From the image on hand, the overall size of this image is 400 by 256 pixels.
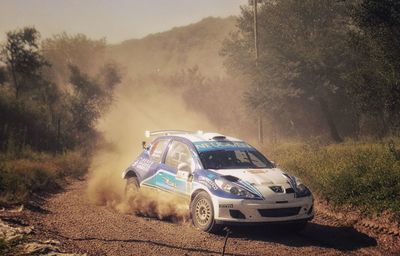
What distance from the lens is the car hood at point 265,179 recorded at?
7922 millimetres

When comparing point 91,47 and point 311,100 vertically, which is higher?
point 91,47

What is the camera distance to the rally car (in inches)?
310

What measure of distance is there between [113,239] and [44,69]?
176 feet

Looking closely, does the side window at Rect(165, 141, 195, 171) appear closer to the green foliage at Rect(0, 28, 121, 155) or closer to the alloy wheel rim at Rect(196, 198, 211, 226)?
the alloy wheel rim at Rect(196, 198, 211, 226)

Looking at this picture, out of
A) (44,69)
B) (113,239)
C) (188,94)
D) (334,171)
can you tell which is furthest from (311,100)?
Answer: (44,69)

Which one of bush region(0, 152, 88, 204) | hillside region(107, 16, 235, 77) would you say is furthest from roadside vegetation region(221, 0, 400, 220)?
hillside region(107, 16, 235, 77)

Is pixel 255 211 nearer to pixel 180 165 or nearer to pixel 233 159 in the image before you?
pixel 233 159

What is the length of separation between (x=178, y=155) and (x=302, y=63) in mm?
21968

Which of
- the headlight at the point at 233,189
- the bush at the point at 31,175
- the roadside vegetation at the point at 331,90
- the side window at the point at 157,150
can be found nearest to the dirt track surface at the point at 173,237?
the headlight at the point at 233,189

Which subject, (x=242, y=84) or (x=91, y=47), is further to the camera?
(x=91, y=47)

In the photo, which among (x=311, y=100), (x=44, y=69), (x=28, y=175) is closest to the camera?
(x=28, y=175)

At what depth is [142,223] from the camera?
8.95m

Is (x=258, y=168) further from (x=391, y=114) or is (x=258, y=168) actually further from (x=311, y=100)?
(x=311, y=100)

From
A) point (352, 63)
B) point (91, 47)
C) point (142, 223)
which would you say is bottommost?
point (142, 223)
